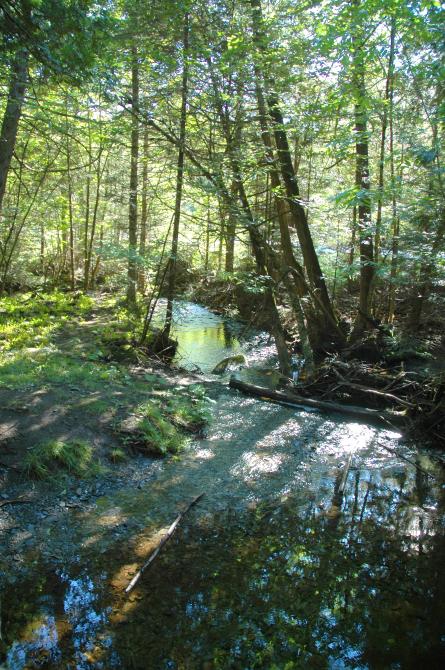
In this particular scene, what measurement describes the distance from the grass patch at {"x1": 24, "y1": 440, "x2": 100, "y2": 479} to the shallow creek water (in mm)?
621

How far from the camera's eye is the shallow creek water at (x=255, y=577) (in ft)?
11.2

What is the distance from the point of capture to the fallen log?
866 centimetres

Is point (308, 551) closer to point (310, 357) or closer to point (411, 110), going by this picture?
point (310, 357)

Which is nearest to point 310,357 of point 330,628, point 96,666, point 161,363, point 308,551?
point 161,363

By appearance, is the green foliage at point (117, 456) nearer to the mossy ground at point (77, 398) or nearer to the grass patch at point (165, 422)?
the mossy ground at point (77, 398)

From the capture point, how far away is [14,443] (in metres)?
5.73

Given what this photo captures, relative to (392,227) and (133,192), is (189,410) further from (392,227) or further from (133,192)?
(392,227)

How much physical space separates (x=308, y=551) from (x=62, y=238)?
23148 mm

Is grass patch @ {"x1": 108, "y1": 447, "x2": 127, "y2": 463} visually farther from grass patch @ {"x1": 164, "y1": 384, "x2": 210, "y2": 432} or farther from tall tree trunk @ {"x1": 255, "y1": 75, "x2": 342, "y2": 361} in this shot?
tall tree trunk @ {"x1": 255, "y1": 75, "x2": 342, "y2": 361}

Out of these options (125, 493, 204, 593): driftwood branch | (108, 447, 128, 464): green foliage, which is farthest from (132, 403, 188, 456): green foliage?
(125, 493, 204, 593): driftwood branch

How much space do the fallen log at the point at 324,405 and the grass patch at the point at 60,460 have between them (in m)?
5.01

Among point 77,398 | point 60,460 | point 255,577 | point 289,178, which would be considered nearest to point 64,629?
point 255,577

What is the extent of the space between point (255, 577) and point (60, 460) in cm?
299

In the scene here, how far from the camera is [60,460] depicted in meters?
5.77
